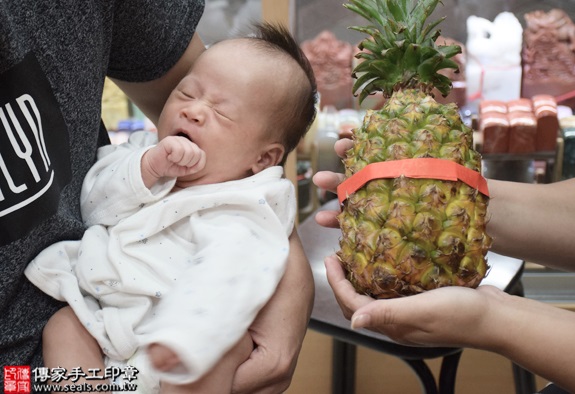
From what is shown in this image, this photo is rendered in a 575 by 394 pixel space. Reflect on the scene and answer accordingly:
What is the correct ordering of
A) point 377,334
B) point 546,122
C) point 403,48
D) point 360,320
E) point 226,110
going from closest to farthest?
point 360,320
point 403,48
point 226,110
point 377,334
point 546,122

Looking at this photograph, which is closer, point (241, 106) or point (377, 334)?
point (241, 106)

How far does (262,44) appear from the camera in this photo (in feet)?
3.87

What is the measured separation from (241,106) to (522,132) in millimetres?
1529

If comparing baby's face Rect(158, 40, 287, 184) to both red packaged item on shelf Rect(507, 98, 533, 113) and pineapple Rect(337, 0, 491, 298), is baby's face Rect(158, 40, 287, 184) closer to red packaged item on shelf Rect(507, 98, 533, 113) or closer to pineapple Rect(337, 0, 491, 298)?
pineapple Rect(337, 0, 491, 298)

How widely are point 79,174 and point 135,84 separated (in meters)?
0.31

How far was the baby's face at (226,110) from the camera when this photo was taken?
108 cm

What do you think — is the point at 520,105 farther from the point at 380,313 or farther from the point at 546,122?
the point at 380,313

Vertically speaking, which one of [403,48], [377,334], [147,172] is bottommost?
[377,334]

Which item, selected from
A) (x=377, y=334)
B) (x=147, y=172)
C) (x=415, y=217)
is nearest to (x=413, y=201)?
(x=415, y=217)

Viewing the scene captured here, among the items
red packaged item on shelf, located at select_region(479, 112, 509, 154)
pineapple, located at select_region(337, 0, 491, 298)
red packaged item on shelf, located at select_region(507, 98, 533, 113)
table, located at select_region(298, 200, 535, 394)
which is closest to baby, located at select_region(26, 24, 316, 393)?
pineapple, located at select_region(337, 0, 491, 298)

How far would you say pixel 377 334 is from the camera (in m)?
1.35

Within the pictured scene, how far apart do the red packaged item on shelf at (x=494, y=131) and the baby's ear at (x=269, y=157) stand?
135cm

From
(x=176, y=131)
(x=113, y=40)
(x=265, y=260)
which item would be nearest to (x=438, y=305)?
(x=265, y=260)

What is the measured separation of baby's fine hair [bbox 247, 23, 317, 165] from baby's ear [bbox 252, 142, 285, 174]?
0.08 ft
